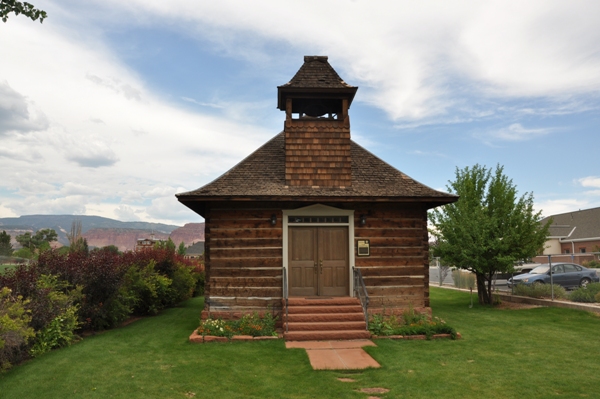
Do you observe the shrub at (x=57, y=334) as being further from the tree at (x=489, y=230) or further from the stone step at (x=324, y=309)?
the tree at (x=489, y=230)

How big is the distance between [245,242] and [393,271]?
4385mm

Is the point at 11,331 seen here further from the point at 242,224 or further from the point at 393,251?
the point at 393,251

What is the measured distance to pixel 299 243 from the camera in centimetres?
1239

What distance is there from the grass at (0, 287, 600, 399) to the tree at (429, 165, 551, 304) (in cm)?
480

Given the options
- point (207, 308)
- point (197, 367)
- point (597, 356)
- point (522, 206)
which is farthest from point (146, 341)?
point (522, 206)

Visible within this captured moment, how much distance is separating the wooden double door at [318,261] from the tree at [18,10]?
7792 millimetres

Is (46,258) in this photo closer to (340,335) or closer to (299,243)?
(299,243)

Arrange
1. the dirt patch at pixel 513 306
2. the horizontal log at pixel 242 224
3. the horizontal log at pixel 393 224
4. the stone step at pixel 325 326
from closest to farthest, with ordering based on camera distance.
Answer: the stone step at pixel 325 326 → the horizontal log at pixel 242 224 → the horizontal log at pixel 393 224 → the dirt patch at pixel 513 306

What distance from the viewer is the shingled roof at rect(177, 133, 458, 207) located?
11766 mm

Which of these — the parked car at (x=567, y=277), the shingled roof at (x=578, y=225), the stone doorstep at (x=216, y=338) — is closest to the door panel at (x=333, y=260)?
the stone doorstep at (x=216, y=338)

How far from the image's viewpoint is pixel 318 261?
12.4 meters

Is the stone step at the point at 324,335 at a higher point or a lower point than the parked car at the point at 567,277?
lower

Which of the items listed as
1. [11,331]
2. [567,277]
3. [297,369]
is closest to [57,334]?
[11,331]

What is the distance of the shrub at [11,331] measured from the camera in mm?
7594
